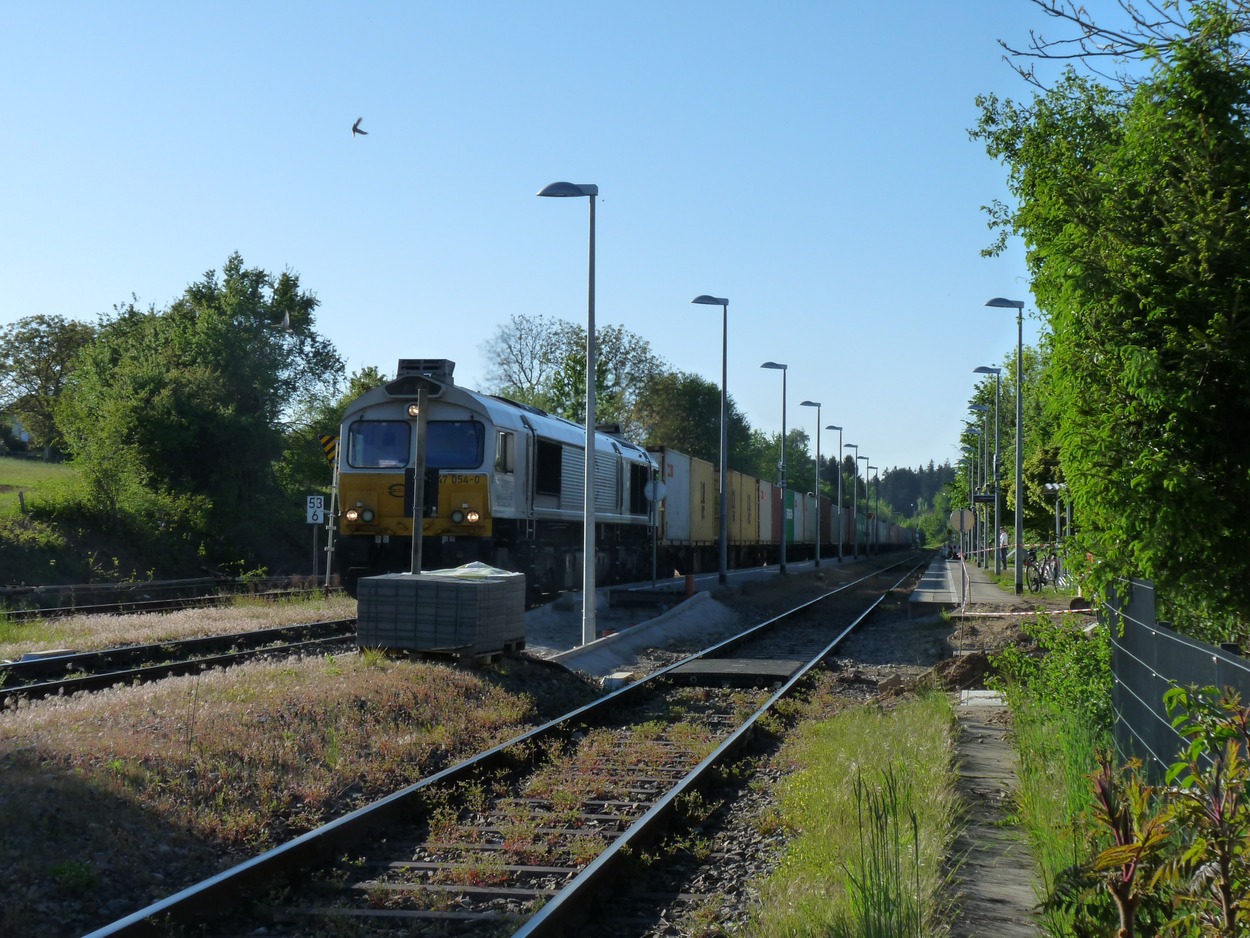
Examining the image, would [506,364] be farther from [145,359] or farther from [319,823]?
[319,823]

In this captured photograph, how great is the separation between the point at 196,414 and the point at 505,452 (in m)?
21.9

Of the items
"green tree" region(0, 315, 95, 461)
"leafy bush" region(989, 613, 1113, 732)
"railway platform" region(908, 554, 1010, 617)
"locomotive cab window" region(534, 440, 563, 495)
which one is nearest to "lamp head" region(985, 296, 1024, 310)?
"railway platform" region(908, 554, 1010, 617)

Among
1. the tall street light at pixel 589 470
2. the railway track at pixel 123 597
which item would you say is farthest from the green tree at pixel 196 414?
the tall street light at pixel 589 470

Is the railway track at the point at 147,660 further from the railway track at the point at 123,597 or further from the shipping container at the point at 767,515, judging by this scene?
the shipping container at the point at 767,515

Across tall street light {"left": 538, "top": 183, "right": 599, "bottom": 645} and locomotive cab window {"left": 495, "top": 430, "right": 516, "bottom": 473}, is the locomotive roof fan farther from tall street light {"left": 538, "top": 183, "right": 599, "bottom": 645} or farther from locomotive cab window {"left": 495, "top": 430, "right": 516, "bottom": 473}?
tall street light {"left": 538, "top": 183, "right": 599, "bottom": 645}

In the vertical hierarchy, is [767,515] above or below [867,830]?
above

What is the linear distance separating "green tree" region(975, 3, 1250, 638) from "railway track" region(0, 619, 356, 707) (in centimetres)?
921

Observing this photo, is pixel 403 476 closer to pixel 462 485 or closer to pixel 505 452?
pixel 462 485

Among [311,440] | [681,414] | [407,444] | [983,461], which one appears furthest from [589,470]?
[681,414]

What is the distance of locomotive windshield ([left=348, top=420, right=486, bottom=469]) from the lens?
65.4 feet

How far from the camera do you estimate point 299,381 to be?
56.9m

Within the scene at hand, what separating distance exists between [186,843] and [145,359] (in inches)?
1448

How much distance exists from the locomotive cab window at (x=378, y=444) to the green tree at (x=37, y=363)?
2187 inches

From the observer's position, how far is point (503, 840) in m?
7.26
